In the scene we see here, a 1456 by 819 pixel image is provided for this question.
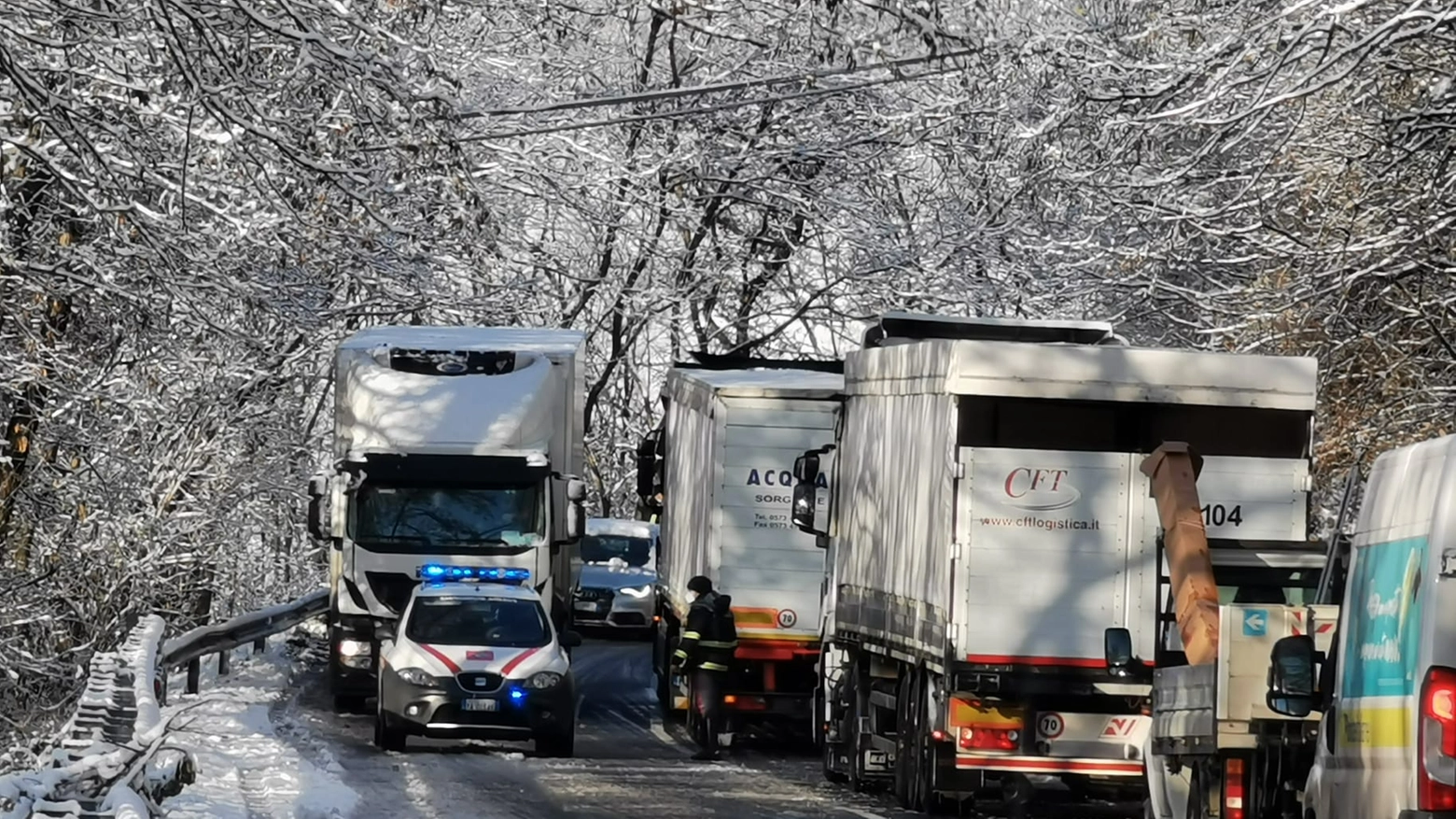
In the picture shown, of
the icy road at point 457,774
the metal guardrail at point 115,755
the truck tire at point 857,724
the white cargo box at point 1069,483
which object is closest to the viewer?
the metal guardrail at point 115,755

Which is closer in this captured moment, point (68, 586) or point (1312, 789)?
point (1312, 789)

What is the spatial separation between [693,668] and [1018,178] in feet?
58.8

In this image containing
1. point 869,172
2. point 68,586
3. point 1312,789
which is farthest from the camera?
point 869,172

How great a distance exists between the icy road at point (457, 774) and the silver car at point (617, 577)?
1304 centimetres

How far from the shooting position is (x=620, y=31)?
151 ft

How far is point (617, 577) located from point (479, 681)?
62.1 ft

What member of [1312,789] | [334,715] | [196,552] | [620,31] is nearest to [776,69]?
[620,31]

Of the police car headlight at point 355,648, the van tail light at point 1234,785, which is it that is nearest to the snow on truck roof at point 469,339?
the police car headlight at point 355,648

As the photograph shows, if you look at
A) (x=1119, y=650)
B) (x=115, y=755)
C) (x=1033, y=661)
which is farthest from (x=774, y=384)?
(x=115, y=755)

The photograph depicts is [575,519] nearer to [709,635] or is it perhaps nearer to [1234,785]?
[709,635]

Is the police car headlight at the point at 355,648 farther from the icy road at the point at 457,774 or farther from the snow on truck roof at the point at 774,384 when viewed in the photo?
the snow on truck roof at the point at 774,384

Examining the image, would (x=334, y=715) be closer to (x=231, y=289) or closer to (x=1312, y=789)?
(x=231, y=289)

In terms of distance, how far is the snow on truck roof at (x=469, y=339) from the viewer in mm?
26547

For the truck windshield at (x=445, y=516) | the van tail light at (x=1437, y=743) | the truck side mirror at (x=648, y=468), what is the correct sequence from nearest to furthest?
the van tail light at (x=1437, y=743), the truck windshield at (x=445, y=516), the truck side mirror at (x=648, y=468)
